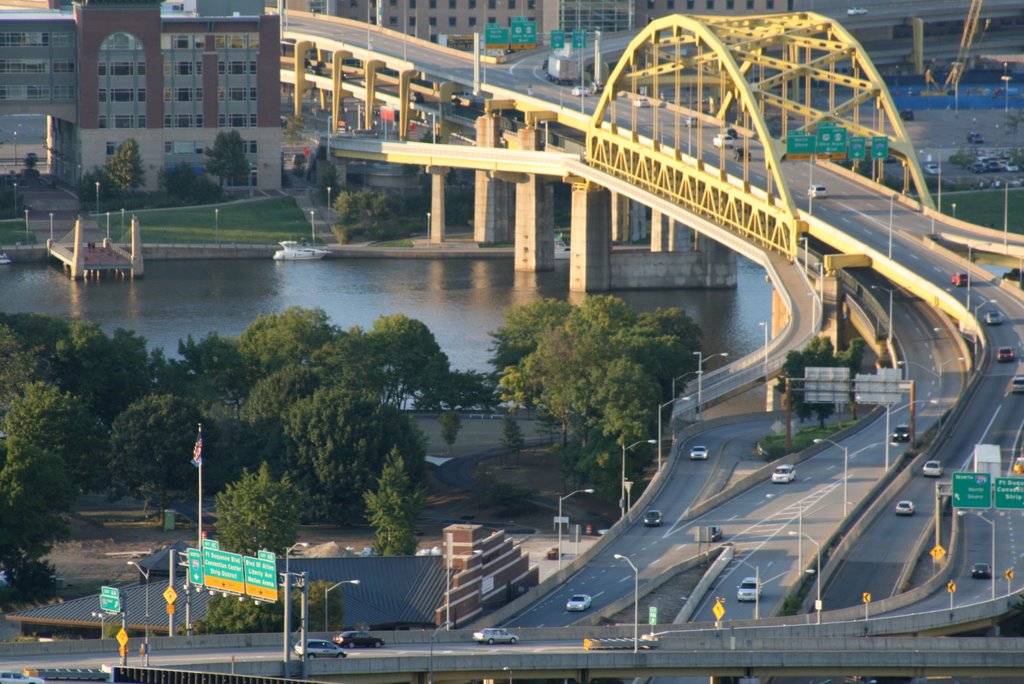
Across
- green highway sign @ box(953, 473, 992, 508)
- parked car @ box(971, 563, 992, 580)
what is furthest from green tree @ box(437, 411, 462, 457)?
parked car @ box(971, 563, 992, 580)

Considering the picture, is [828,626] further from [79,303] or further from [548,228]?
[548,228]

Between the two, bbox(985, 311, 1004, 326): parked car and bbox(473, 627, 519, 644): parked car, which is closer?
bbox(473, 627, 519, 644): parked car

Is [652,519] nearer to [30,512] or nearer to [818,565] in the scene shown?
[818,565]

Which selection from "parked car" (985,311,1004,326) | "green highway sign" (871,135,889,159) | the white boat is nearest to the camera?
"parked car" (985,311,1004,326)

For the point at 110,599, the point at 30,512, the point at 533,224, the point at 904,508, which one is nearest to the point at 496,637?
the point at 110,599

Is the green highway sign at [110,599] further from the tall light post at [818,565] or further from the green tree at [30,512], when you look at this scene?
the tall light post at [818,565]

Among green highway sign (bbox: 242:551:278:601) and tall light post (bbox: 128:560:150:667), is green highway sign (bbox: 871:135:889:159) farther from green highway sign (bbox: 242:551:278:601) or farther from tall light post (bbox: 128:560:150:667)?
→ green highway sign (bbox: 242:551:278:601)
